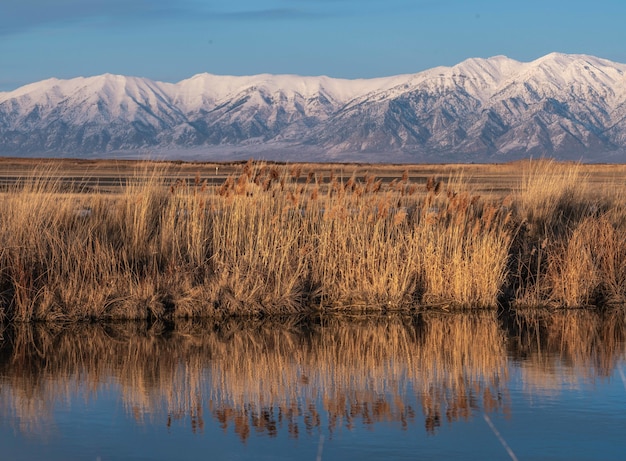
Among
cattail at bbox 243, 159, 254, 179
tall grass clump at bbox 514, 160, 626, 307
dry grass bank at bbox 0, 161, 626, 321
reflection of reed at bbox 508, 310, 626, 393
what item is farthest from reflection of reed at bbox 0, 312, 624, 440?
cattail at bbox 243, 159, 254, 179

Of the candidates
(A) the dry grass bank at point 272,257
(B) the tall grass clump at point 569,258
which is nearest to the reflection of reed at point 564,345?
(B) the tall grass clump at point 569,258

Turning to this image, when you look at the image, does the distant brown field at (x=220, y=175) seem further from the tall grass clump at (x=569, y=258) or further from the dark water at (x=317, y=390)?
the dark water at (x=317, y=390)

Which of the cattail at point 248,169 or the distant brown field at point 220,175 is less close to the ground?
the cattail at point 248,169

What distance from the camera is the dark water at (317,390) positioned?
7.96 m

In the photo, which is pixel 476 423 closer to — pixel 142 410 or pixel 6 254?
pixel 142 410

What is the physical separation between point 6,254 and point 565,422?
318 inches

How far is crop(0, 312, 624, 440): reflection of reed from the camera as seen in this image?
898cm

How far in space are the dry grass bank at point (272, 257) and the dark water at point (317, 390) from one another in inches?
22.7

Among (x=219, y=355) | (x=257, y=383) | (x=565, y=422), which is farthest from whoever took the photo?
(x=219, y=355)

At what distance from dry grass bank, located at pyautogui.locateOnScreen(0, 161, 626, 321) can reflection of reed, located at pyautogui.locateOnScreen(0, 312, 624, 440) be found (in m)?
0.50

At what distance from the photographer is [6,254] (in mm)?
13633

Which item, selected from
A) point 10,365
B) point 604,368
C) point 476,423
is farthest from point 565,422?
point 10,365

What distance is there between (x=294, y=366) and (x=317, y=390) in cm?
118

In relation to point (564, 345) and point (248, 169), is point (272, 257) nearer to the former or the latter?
point (248, 169)
